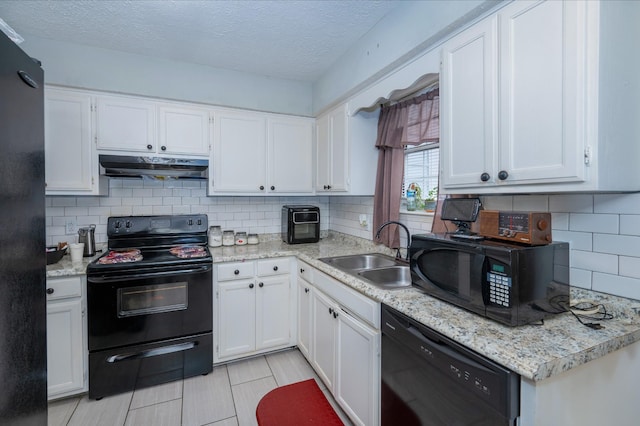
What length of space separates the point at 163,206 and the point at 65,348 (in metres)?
1.29

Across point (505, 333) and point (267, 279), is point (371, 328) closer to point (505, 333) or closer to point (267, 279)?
point (505, 333)

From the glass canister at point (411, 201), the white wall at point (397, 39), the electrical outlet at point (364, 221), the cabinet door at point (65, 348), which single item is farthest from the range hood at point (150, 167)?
the glass canister at point (411, 201)

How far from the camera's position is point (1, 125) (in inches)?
31.7

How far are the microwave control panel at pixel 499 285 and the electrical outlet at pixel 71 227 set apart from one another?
3.07 metres

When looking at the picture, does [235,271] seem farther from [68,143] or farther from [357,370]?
[68,143]

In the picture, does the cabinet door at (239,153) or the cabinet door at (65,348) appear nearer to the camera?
the cabinet door at (65,348)

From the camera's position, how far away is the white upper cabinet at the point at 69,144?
7.49 ft

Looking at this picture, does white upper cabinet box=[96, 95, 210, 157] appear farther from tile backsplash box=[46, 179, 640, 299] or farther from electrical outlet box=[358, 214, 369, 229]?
electrical outlet box=[358, 214, 369, 229]

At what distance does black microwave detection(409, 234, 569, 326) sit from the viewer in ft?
3.51

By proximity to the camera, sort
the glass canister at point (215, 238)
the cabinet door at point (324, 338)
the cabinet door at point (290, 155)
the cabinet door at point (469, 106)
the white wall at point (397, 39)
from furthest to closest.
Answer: the cabinet door at point (290, 155)
the glass canister at point (215, 238)
the cabinet door at point (324, 338)
the white wall at point (397, 39)
the cabinet door at point (469, 106)

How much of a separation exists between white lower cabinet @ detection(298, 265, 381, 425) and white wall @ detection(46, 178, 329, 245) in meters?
1.20

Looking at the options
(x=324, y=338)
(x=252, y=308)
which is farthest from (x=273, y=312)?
(x=324, y=338)

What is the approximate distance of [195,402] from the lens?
2.10 m

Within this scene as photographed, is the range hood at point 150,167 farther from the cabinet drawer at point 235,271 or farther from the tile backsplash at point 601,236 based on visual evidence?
the tile backsplash at point 601,236
